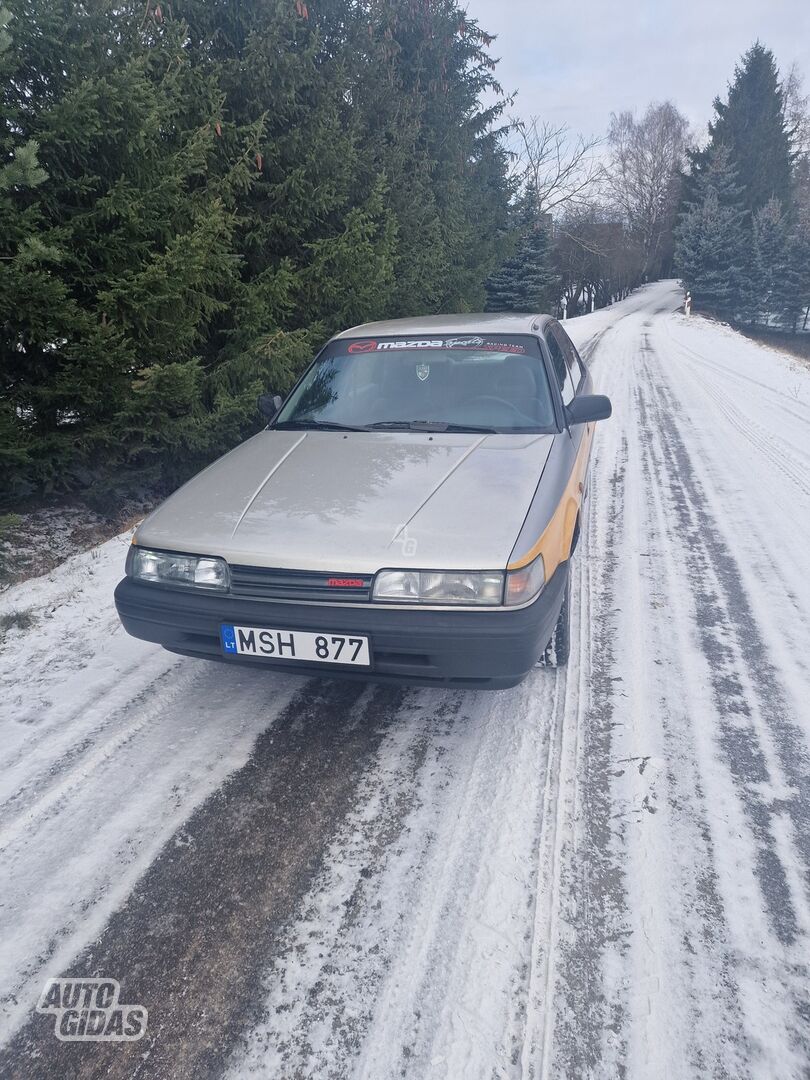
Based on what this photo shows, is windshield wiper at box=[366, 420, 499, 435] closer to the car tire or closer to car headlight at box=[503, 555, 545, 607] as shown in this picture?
the car tire

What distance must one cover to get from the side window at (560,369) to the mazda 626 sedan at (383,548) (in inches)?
16.5

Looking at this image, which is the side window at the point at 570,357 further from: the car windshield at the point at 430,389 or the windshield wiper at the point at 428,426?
the windshield wiper at the point at 428,426

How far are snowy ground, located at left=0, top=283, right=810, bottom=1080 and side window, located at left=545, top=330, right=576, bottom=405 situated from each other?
1.36m

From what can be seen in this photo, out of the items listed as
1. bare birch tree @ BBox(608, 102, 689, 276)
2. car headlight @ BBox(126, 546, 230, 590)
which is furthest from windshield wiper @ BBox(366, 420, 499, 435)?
bare birch tree @ BBox(608, 102, 689, 276)

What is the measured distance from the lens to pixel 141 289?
4695 mm

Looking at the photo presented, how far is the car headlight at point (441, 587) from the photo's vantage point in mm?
2539

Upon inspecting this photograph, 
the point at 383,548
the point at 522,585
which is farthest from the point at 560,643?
the point at 383,548

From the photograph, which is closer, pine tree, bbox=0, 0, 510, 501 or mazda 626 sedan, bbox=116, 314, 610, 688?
mazda 626 sedan, bbox=116, 314, 610, 688

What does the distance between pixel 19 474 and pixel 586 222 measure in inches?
1679

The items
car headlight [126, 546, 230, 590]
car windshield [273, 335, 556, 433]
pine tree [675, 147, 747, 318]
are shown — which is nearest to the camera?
car headlight [126, 546, 230, 590]

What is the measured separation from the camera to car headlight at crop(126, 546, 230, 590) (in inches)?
109

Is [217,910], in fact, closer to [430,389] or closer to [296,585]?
[296,585]

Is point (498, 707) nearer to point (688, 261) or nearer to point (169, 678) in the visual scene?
point (169, 678)

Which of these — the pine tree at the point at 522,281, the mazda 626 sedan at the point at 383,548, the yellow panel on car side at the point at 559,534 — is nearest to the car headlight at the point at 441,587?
the mazda 626 sedan at the point at 383,548
